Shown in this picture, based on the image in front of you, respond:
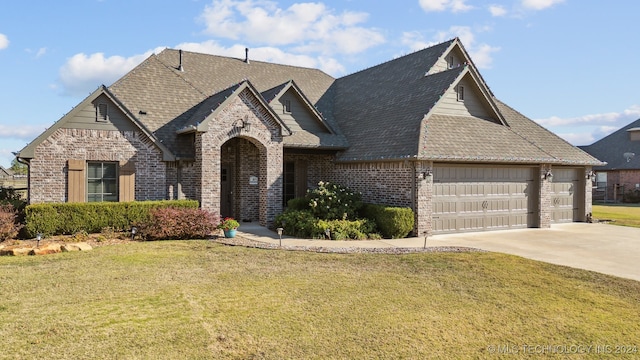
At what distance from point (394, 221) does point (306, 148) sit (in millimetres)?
5438

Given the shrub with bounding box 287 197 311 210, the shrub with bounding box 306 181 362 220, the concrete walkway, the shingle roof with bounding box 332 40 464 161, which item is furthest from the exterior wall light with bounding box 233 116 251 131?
the shingle roof with bounding box 332 40 464 161

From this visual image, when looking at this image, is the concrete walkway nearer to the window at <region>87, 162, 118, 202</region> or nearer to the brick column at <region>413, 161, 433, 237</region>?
the brick column at <region>413, 161, 433, 237</region>

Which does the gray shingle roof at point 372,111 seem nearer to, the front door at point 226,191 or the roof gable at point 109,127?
the roof gable at point 109,127

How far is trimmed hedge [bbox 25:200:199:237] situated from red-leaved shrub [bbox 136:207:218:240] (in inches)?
16.0

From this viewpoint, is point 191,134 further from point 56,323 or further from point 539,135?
point 539,135

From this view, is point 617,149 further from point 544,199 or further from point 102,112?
point 102,112

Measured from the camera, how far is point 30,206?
12.9 metres

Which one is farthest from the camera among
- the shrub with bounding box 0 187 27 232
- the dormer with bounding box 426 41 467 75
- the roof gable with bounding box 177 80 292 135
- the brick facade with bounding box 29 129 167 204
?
the dormer with bounding box 426 41 467 75

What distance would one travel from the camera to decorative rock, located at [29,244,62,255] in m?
11.1

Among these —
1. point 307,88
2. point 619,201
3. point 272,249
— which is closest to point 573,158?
point 307,88

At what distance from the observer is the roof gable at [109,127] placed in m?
13.9

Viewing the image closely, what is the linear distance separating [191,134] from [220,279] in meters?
8.95

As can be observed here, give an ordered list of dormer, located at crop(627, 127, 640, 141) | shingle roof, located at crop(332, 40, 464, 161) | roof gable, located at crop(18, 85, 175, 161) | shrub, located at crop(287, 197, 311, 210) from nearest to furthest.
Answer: roof gable, located at crop(18, 85, 175, 161)
shingle roof, located at crop(332, 40, 464, 161)
shrub, located at crop(287, 197, 311, 210)
dormer, located at crop(627, 127, 640, 141)

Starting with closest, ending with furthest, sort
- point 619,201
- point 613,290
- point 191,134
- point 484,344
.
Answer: point 484,344, point 613,290, point 191,134, point 619,201
